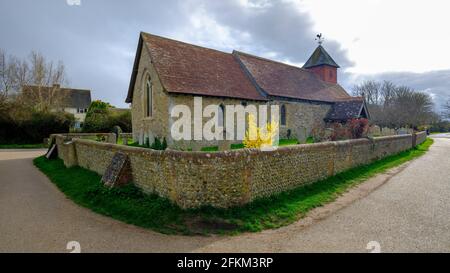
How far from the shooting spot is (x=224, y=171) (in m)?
6.05

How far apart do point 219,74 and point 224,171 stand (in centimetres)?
1368

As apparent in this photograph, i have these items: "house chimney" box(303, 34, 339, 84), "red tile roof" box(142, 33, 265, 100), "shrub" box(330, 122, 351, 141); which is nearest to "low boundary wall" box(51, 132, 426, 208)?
"shrub" box(330, 122, 351, 141)

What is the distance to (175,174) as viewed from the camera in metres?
6.19

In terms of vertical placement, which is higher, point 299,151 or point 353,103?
point 353,103

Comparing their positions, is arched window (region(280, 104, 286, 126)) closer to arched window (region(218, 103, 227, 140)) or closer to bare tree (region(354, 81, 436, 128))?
A: arched window (region(218, 103, 227, 140))

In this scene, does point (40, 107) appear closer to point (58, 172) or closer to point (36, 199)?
point (58, 172)

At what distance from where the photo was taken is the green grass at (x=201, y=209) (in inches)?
219

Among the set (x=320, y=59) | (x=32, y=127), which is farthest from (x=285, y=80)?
(x=32, y=127)

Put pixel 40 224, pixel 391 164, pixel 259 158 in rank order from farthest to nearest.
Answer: pixel 391 164 < pixel 259 158 < pixel 40 224

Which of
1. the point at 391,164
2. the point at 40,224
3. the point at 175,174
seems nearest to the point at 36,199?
the point at 40,224

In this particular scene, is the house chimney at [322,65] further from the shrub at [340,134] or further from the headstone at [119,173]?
the headstone at [119,173]

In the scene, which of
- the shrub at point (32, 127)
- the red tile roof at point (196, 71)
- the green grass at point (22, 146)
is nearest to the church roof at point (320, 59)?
the red tile roof at point (196, 71)

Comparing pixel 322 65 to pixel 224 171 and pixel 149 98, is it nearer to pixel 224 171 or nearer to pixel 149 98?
pixel 149 98
